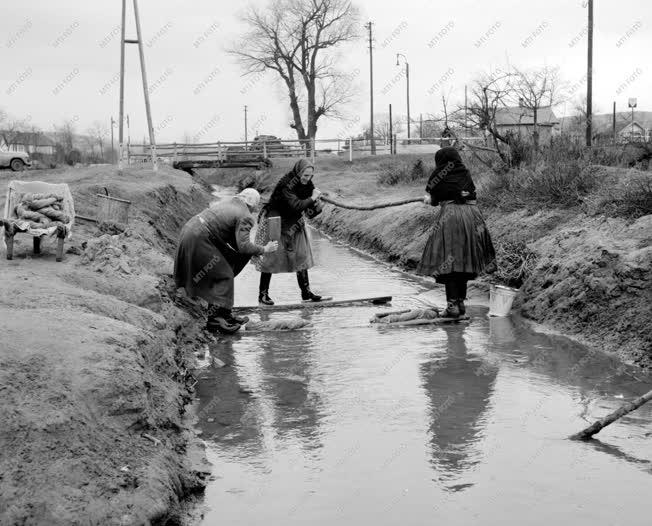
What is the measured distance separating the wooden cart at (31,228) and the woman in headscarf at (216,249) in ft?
4.79

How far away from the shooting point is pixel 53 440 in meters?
4.55

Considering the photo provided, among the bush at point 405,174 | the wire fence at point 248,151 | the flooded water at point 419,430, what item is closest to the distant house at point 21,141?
the wire fence at point 248,151

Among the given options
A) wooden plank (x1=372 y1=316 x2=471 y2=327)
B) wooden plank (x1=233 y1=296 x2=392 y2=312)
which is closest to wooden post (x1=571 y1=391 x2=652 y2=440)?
wooden plank (x1=372 y1=316 x2=471 y2=327)

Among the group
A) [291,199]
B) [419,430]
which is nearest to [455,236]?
[291,199]

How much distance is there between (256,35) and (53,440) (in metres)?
57.3

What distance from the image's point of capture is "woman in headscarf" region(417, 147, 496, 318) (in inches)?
402

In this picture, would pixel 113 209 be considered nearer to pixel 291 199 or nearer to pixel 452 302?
pixel 291 199

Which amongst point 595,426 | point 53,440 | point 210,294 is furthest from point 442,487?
point 210,294

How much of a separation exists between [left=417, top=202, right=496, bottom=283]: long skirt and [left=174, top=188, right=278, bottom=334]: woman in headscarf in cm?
215

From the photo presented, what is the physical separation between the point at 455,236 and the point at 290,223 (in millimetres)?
2270

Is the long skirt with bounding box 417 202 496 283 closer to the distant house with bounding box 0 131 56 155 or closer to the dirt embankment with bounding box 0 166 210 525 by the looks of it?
the dirt embankment with bounding box 0 166 210 525

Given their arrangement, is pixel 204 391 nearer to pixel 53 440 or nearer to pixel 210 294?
pixel 210 294

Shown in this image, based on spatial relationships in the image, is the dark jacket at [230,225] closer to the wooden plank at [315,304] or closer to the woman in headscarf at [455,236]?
the wooden plank at [315,304]

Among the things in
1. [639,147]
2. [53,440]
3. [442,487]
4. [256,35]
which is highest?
[256,35]
